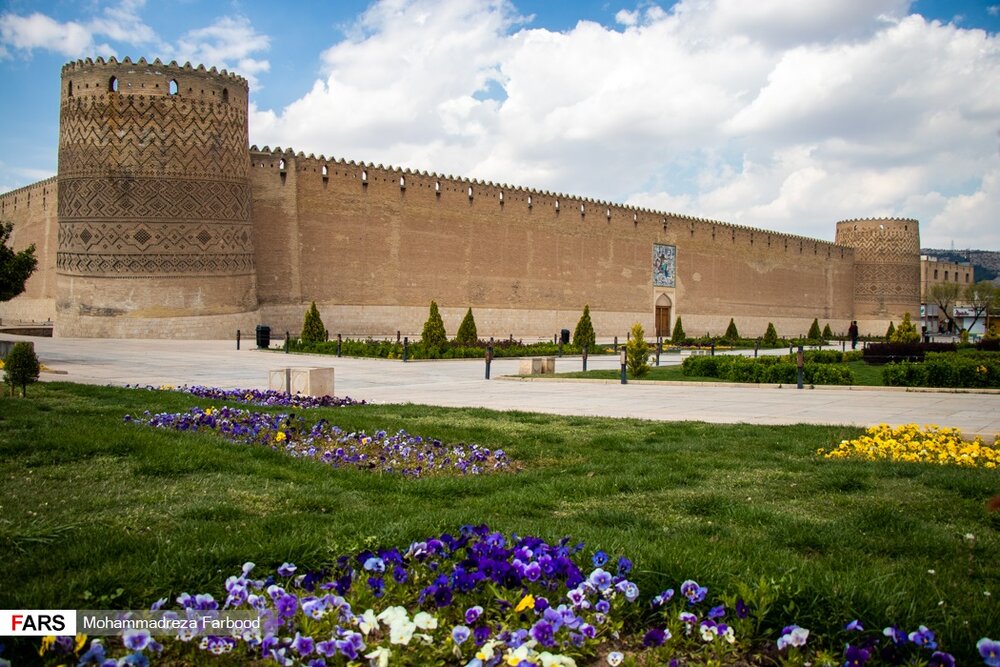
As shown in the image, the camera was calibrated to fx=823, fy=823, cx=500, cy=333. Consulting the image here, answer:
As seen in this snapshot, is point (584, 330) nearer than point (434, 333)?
No

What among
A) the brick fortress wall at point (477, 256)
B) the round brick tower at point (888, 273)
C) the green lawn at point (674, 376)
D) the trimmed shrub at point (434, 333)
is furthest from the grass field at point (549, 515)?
the round brick tower at point (888, 273)

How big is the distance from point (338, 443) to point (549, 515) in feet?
6.86

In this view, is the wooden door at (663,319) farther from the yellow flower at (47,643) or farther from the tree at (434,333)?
the yellow flower at (47,643)

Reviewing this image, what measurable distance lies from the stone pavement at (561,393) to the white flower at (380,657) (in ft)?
17.2

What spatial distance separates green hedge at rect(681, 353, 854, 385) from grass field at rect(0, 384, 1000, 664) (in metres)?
6.56

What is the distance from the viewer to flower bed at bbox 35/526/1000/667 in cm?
202

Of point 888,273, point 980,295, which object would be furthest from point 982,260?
point 888,273

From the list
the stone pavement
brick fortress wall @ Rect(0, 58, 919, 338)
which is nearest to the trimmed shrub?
the stone pavement

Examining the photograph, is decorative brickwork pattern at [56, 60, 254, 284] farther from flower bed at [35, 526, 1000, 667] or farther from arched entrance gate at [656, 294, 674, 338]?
flower bed at [35, 526, 1000, 667]

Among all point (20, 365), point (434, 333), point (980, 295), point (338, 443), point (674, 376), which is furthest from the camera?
point (980, 295)

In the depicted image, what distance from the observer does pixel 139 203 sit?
21062mm

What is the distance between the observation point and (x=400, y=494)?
386 cm

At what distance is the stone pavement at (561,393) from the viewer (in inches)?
304

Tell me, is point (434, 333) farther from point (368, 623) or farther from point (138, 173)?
point (368, 623)
